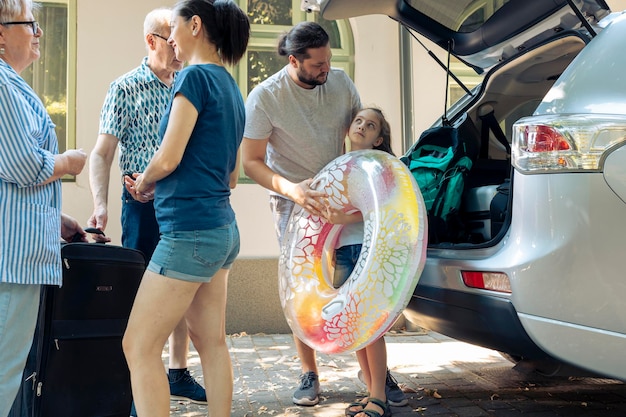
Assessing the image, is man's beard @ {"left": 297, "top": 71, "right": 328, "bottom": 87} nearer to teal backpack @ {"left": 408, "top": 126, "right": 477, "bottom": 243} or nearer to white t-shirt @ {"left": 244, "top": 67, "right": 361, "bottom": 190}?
white t-shirt @ {"left": 244, "top": 67, "right": 361, "bottom": 190}

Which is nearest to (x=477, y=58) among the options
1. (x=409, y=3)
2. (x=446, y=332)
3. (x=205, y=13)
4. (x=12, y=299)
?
(x=409, y=3)

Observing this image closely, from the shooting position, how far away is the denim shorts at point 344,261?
3.64m

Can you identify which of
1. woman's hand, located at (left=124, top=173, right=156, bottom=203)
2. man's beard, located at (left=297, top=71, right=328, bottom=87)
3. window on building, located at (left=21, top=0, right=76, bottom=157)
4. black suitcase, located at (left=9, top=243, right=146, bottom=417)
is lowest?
black suitcase, located at (left=9, top=243, right=146, bottom=417)

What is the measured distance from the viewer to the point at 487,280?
305cm

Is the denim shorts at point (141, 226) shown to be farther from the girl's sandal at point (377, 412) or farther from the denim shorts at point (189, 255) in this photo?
the girl's sandal at point (377, 412)

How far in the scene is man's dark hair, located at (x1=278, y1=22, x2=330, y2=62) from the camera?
3.76 metres

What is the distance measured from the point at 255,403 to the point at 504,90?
244 cm

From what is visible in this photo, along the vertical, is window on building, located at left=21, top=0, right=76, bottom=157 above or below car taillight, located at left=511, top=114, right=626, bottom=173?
above

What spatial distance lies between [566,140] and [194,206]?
4.83 feet

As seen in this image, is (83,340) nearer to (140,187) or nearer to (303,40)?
(140,187)

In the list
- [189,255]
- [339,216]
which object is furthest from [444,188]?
[189,255]

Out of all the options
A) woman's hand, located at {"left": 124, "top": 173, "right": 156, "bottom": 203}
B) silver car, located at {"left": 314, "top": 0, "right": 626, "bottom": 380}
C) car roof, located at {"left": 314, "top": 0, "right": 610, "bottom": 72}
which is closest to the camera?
silver car, located at {"left": 314, "top": 0, "right": 626, "bottom": 380}

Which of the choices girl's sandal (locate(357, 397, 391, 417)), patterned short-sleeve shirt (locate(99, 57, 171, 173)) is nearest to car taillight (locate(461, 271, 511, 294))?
girl's sandal (locate(357, 397, 391, 417))

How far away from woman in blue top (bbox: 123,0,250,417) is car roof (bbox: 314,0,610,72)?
3.88ft
